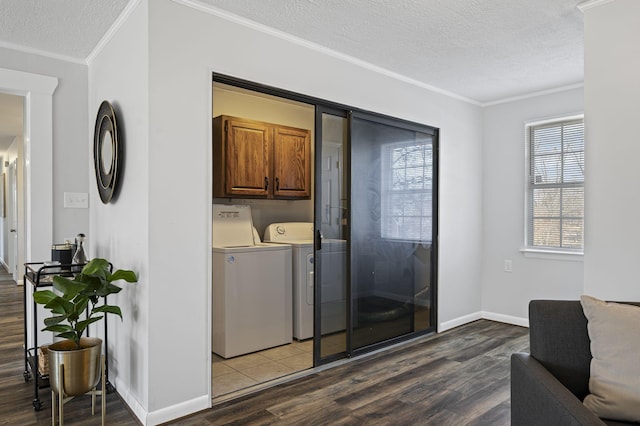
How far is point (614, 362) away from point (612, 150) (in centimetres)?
132

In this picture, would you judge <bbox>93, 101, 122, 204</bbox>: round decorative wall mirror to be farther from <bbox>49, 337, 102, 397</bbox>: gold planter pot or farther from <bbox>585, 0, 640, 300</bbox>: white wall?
<bbox>585, 0, 640, 300</bbox>: white wall

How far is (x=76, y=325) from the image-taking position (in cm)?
239

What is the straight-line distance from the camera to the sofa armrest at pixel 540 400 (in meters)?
1.34

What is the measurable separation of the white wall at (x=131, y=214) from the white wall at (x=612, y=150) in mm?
2409

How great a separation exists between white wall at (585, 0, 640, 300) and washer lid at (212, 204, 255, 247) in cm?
291

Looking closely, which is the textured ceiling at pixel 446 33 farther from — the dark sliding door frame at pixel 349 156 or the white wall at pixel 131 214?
the white wall at pixel 131 214

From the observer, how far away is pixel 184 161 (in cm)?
253

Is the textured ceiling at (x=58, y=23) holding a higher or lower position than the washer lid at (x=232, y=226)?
higher

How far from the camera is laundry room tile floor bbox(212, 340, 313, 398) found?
9.99 feet

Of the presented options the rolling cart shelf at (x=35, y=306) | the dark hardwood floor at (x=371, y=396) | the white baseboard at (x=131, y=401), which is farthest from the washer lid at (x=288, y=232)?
the white baseboard at (x=131, y=401)

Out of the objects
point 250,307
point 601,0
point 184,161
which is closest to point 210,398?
point 250,307

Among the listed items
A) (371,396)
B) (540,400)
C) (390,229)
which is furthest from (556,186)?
(540,400)

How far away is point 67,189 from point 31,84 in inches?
31.8

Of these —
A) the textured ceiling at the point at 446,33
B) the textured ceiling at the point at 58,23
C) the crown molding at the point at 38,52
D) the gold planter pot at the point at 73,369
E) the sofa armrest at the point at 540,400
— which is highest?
the textured ceiling at the point at 446,33
